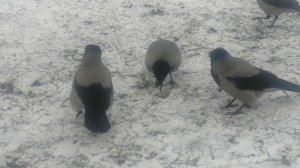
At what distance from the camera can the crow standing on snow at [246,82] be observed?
5879mm

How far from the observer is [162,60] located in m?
6.46

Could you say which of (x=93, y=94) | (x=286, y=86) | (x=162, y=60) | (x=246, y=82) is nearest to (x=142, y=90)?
A: (x=162, y=60)

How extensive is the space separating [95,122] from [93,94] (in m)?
0.35

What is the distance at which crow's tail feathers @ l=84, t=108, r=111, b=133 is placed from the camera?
527 centimetres

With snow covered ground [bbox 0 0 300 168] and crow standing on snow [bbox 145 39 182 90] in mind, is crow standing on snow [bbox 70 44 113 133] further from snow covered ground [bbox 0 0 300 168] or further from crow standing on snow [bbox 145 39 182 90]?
crow standing on snow [bbox 145 39 182 90]

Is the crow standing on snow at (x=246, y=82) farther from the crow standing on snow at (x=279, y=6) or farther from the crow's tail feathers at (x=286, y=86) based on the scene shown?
the crow standing on snow at (x=279, y=6)

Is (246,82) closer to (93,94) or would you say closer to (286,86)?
(286,86)

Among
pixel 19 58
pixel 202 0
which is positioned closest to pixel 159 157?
pixel 19 58

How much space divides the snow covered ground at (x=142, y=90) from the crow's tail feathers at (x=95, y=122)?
0.72 ft

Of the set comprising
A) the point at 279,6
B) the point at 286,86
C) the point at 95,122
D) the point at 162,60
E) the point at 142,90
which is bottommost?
the point at 142,90

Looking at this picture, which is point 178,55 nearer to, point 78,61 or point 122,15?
point 78,61

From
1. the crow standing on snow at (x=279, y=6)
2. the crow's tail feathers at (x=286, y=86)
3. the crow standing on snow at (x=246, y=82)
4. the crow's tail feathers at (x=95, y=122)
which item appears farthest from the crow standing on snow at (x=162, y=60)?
the crow standing on snow at (x=279, y=6)

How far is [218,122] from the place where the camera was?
19.0 ft

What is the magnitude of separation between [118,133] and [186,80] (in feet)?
5.56
